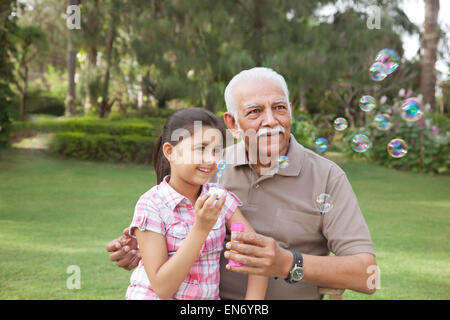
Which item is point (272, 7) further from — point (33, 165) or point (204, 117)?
point (204, 117)

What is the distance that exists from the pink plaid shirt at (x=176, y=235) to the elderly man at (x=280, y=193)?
26 cm

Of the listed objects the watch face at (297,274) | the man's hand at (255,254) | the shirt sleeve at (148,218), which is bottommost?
the watch face at (297,274)

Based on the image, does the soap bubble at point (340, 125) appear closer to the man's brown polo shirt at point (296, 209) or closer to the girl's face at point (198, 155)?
the man's brown polo shirt at point (296, 209)

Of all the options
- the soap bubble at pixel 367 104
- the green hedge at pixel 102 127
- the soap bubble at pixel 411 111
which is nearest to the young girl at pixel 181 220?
the soap bubble at pixel 367 104

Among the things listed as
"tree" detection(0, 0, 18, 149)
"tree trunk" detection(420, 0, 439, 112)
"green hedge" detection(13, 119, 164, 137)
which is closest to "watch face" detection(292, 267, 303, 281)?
"tree" detection(0, 0, 18, 149)

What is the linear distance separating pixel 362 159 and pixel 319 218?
34.5 feet

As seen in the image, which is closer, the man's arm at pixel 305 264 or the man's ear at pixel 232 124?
the man's arm at pixel 305 264

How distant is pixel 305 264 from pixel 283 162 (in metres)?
0.51

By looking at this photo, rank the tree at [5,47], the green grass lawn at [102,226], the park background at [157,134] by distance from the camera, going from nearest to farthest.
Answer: the green grass lawn at [102,226] < the park background at [157,134] < the tree at [5,47]

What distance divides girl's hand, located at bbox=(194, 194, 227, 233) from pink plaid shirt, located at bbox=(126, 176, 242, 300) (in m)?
0.22

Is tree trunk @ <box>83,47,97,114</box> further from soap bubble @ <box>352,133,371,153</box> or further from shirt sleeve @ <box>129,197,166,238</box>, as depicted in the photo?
shirt sleeve @ <box>129,197,166,238</box>

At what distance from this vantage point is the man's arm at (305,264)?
5.62 feet

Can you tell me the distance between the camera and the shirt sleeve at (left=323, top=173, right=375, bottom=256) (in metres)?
1.97

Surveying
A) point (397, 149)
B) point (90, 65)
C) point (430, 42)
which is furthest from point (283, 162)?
point (90, 65)
